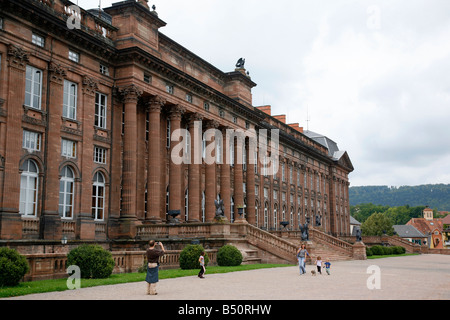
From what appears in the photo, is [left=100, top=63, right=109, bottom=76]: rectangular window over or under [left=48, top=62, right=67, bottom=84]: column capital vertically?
over

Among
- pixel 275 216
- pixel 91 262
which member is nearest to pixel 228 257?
pixel 91 262

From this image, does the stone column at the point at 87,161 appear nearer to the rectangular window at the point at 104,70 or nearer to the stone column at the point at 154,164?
the rectangular window at the point at 104,70

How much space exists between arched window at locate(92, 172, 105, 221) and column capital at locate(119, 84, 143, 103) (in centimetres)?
580

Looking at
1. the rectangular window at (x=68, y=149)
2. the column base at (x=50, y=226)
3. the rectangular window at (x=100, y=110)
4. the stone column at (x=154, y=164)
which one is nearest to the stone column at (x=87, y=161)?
the rectangular window at (x=68, y=149)

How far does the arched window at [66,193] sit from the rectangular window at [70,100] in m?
3.52

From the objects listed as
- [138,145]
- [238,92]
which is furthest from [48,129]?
[238,92]

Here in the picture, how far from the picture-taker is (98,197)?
33062 mm

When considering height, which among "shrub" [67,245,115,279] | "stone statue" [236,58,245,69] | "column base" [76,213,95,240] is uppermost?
"stone statue" [236,58,245,69]

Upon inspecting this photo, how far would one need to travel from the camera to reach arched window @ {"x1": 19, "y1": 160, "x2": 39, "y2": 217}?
89.5 ft

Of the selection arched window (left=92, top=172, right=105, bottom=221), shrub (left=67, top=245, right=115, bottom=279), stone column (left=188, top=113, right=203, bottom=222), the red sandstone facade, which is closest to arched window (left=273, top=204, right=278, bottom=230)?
the red sandstone facade

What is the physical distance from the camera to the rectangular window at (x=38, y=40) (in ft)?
93.4

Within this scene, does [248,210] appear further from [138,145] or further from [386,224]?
[386,224]

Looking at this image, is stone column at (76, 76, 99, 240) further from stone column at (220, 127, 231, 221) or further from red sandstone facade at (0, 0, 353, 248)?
stone column at (220, 127, 231, 221)

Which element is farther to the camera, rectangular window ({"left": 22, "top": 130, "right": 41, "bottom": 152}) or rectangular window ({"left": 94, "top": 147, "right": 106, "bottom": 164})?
rectangular window ({"left": 94, "top": 147, "right": 106, "bottom": 164})
